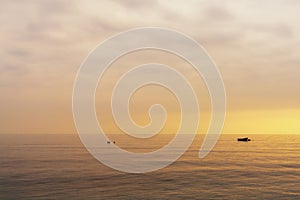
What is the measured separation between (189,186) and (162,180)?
11.6 m

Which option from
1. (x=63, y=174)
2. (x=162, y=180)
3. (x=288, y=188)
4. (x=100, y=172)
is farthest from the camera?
(x=100, y=172)

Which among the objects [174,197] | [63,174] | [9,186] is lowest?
[174,197]

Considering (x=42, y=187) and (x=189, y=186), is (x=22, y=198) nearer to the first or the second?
(x=42, y=187)

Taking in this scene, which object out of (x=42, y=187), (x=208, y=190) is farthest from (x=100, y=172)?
(x=208, y=190)

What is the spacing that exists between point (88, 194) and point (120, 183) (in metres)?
15.2

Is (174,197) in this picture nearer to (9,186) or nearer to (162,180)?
(162,180)

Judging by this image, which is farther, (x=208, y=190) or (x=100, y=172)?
(x=100, y=172)

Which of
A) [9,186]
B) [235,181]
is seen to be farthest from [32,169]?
[235,181]

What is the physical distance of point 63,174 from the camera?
334ft

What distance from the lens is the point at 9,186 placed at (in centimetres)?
8194

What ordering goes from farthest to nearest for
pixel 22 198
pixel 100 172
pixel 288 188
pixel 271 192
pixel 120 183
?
pixel 100 172 < pixel 120 183 < pixel 288 188 < pixel 271 192 < pixel 22 198

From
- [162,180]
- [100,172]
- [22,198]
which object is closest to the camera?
Answer: [22,198]

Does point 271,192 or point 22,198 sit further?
point 271,192

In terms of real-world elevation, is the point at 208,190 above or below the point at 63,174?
below
